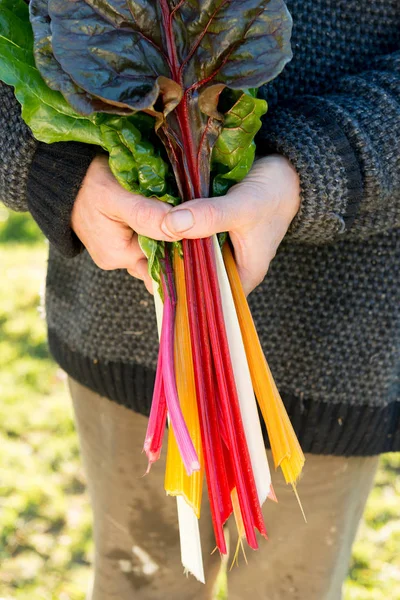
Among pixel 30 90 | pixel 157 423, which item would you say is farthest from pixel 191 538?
pixel 30 90

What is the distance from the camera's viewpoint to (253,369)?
3.80 ft

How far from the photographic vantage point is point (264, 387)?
116 cm

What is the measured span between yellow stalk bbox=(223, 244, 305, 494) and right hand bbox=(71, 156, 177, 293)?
0.43 feet

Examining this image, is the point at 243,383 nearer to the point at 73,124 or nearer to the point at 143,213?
the point at 143,213

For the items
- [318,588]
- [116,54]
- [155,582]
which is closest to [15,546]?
[155,582]

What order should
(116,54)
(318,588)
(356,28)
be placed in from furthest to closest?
1. (318,588)
2. (356,28)
3. (116,54)

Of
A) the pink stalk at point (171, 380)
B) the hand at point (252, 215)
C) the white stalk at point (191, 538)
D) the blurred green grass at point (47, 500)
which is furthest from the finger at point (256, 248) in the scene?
the blurred green grass at point (47, 500)

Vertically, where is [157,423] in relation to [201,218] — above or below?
below

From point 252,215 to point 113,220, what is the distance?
20cm

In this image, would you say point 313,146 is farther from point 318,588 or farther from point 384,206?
point 318,588

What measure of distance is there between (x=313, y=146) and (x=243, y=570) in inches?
34.7

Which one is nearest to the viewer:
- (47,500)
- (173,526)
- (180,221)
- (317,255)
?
(180,221)

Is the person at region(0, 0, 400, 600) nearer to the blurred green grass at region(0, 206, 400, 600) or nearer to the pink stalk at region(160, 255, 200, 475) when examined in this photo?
the pink stalk at region(160, 255, 200, 475)

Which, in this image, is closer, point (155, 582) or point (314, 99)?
point (314, 99)
